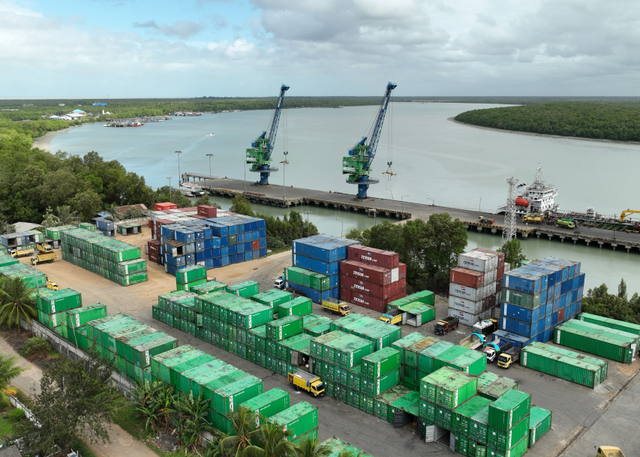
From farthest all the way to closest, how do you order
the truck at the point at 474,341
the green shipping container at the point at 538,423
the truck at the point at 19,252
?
1. the truck at the point at 19,252
2. the truck at the point at 474,341
3. the green shipping container at the point at 538,423

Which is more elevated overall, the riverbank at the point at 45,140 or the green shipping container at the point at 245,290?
the riverbank at the point at 45,140

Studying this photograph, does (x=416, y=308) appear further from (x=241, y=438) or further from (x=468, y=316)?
(x=241, y=438)

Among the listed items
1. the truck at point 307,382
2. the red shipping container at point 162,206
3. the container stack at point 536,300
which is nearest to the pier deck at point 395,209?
the red shipping container at point 162,206

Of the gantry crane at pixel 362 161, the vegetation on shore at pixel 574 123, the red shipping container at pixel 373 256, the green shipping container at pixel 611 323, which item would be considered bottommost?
the green shipping container at pixel 611 323

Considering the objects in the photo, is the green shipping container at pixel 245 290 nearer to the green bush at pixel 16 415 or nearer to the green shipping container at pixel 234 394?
the green shipping container at pixel 234 394

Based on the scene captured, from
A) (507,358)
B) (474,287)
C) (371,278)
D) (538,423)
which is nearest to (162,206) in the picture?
(371,278)

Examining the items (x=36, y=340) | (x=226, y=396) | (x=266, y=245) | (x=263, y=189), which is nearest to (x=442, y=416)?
(x=226, y=396)
